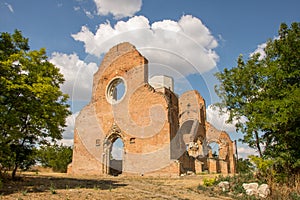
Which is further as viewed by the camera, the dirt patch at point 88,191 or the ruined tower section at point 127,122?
the ruined tower section at point 127,122

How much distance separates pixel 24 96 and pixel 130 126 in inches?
519

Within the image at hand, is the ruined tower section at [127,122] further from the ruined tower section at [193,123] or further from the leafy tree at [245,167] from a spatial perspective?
the ruined tower section at [193,123]

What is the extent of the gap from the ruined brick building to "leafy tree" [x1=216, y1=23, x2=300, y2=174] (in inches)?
286

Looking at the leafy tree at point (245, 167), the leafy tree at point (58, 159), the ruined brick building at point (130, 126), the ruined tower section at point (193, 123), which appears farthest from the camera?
the leafy tree at point (58, 159)

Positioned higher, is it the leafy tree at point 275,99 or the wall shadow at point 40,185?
the leafy tree at point 275,99

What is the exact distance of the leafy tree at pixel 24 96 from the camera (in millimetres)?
8070

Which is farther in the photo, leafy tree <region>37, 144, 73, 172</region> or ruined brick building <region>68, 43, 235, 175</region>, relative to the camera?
leafy tree <region>37, 144, 73, 172</region>

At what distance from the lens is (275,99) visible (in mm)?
11234

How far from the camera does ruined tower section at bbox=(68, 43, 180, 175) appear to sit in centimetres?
1958

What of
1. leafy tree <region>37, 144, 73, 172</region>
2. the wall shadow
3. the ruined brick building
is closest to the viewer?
the wall shadow

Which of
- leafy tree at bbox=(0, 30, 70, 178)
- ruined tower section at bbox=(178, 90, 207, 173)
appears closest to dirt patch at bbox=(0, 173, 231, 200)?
leafy tree at bbox=(0, 30, 70, 178)

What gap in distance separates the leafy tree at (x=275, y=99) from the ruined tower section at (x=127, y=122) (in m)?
7.34

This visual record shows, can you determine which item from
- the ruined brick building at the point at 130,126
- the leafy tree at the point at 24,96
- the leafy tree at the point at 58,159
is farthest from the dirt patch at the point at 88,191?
the leafy tree at the point at 58,159

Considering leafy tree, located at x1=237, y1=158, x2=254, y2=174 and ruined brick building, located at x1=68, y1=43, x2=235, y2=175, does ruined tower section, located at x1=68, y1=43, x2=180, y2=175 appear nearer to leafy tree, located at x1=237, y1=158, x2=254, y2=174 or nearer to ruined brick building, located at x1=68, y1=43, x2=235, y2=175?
ruined brick building, located at x1=68, y1=43, x2=235, y2=175
